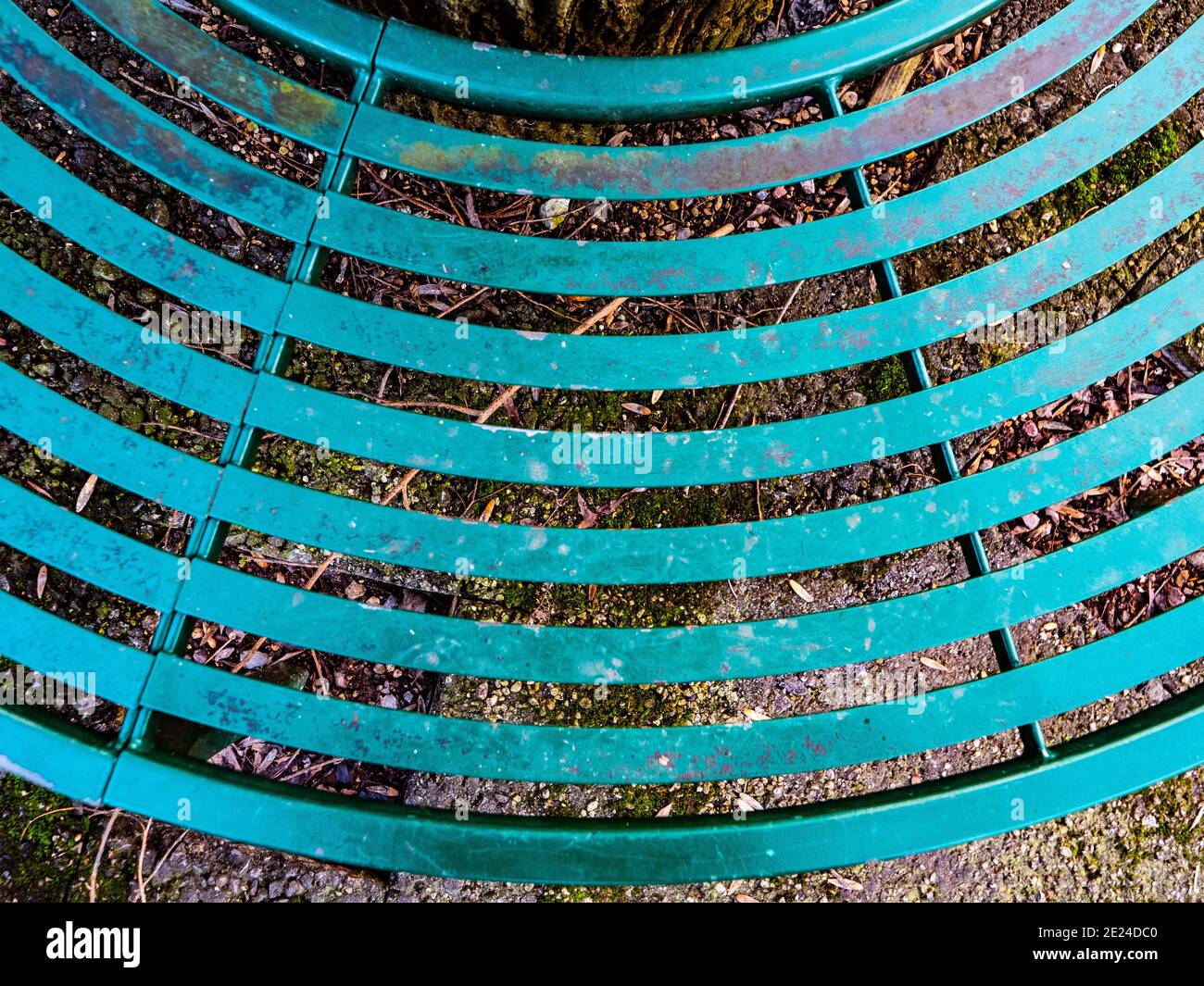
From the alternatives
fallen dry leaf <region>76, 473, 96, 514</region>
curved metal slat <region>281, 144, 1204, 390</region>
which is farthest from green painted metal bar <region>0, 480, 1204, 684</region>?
fallen dry leaf <region>76, 473, 96, 514</region>

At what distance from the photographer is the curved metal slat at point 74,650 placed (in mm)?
1431

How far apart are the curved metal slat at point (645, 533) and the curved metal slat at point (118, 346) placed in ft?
0.48

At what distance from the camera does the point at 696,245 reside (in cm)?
149

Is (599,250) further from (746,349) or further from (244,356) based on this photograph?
(244,356)

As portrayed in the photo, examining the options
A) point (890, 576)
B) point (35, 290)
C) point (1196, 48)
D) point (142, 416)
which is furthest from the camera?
point (890, 576)

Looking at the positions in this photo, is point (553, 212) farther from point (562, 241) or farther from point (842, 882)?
point (842, 882)

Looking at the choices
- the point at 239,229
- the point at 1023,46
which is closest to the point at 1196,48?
the point at 1023,46

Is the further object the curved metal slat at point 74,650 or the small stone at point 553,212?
the small stone at point 553,212

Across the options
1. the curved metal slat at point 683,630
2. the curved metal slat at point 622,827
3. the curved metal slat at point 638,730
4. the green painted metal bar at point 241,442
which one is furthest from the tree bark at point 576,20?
the curved metal slat at point 622,827

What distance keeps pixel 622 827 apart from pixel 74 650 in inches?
38.9

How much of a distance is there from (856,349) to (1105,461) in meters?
0.51

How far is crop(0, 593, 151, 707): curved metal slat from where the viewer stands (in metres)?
1.43

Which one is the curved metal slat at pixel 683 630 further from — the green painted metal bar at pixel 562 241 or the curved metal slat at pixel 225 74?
the curved metal slat at pixel 225 74

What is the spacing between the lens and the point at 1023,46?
1.53m
